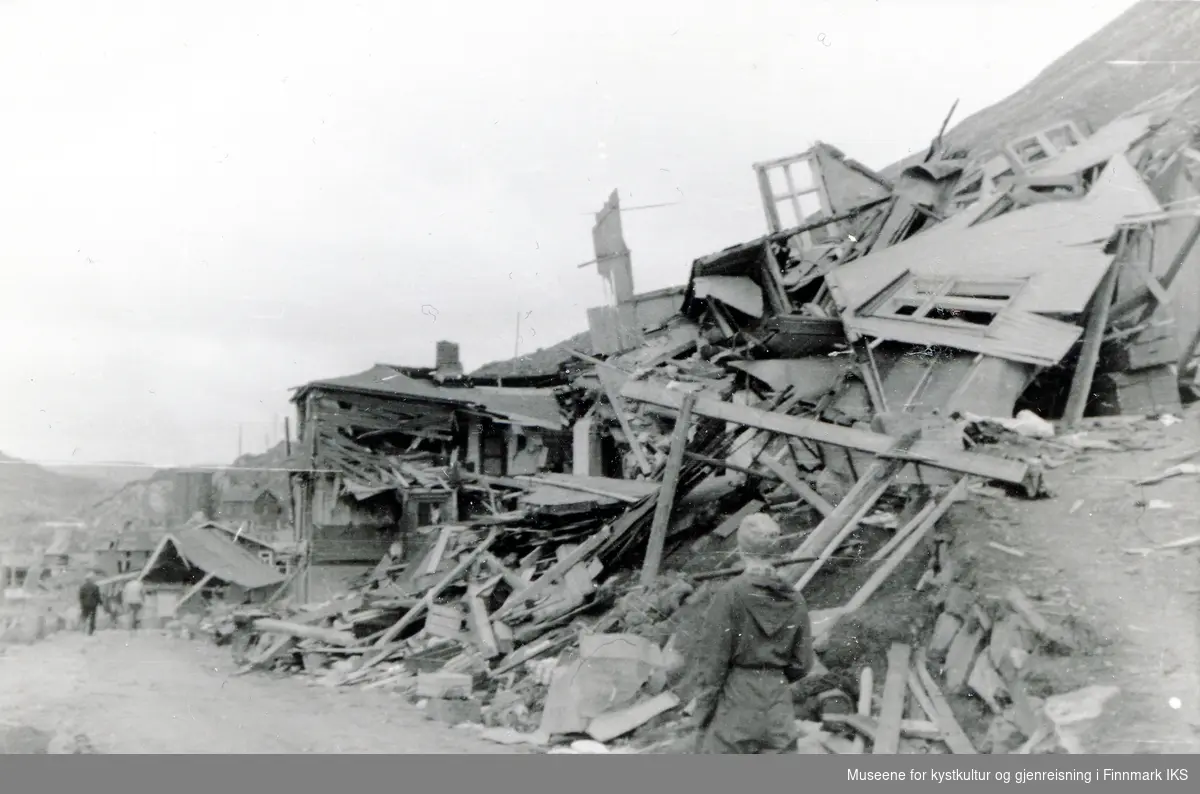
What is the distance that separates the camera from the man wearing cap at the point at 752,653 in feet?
11.9

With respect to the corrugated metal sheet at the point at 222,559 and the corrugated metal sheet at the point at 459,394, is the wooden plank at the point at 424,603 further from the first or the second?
the corrugated metal sheet at the point at 222,559

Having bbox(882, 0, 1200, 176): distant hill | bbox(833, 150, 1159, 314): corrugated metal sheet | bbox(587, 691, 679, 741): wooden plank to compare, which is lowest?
bbox(587, 691, 679, 741): wooden plank

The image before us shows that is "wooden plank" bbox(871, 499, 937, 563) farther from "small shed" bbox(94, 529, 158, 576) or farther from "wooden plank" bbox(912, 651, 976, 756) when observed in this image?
"small shed" bbox(94, 529, 158, 576)

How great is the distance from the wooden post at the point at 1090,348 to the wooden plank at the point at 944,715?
372cm

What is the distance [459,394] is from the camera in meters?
23.7

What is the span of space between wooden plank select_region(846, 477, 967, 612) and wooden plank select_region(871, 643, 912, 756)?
18.2 inches

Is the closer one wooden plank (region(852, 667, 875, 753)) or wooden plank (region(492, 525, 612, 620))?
wooden plank (region(852, 667, 875, 753))

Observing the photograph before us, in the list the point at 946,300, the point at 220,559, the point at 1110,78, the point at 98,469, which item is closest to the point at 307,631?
the point at 98,469

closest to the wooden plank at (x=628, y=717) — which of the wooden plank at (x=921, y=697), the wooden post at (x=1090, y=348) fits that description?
the wooden plank at (x=921, y=697)

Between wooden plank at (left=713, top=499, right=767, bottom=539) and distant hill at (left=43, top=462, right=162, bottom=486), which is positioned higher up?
distant hill at (left=43, top=462, right=162, bottom=486)

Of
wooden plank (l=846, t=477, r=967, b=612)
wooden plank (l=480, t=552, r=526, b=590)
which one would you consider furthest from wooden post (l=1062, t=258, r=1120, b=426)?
wooden plank (l=480, t=552, r=526, b=590)

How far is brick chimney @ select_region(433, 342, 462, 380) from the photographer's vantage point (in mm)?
24891
